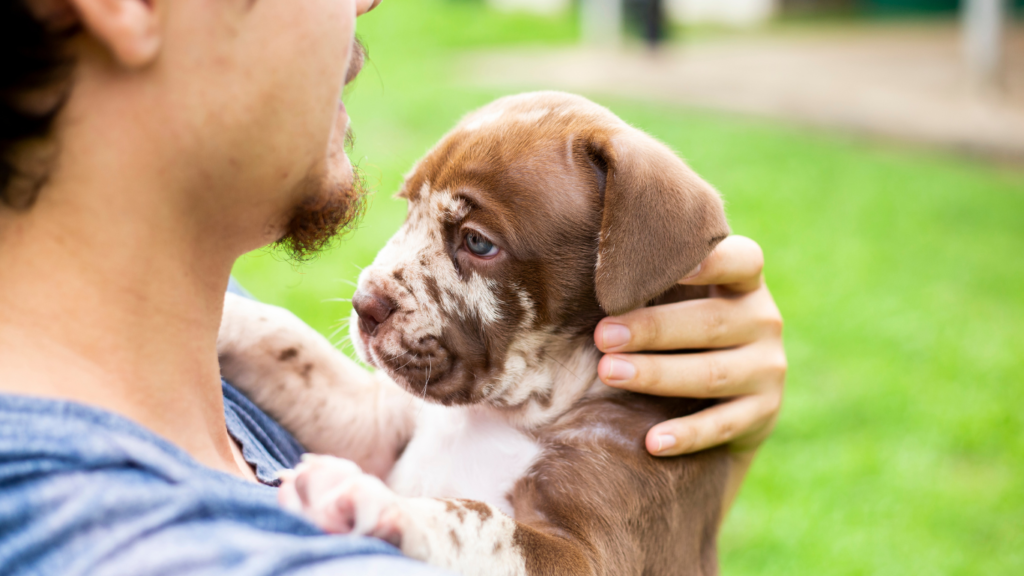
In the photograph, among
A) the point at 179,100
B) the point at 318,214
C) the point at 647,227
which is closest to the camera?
the point at 179,100

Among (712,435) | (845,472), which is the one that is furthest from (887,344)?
(712,435)

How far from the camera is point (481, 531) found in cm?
186

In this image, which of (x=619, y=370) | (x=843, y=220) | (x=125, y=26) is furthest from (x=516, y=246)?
(x=843, y=220)

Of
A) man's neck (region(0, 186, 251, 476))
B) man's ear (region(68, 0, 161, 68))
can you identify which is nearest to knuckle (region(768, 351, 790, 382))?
man's neck (region(0, 186, 251, 476))

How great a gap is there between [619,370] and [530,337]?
285mm

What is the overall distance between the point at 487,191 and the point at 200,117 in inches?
35.4

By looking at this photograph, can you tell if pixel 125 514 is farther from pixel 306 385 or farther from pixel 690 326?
pixel 690 326

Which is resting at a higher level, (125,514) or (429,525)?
(125,514)

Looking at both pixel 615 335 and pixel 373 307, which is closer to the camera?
pixel 615 335

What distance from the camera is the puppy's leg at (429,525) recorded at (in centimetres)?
162

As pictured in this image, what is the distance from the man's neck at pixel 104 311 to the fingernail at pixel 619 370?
3.20ft

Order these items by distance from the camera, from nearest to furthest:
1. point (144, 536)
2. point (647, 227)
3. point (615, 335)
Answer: point (144, 536)
point (647, 227)
point (615, 335)

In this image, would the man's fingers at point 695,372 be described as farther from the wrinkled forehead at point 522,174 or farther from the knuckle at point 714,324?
the wrinkled forehead at point 522,174

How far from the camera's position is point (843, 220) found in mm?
8789
